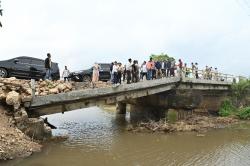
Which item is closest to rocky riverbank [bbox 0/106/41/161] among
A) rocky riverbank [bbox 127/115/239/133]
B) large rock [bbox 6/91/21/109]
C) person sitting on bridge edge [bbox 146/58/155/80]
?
large rock [bbox 6/91/21/109]

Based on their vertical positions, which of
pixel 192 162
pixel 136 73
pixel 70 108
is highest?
pixel 136 73

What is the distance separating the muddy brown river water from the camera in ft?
51.0

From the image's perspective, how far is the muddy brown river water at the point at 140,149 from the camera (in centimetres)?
1555

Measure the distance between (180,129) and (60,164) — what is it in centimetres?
1133

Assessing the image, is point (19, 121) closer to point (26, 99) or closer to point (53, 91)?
point (26, 99)

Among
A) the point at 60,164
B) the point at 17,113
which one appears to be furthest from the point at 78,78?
the point at 60,164

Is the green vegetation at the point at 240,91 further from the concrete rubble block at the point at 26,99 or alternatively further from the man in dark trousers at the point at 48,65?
the concrete rubble block at the point at 26,99

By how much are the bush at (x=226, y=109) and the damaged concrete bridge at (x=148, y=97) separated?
486 mm

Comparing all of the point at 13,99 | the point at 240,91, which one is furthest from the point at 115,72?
the point at 240,91

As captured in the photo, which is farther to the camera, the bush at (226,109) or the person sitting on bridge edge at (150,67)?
the bush at (226,109)

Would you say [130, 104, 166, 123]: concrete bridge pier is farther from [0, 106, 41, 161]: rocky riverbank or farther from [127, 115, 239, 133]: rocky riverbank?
[0, 106, 41, 161]: rocky riverbank

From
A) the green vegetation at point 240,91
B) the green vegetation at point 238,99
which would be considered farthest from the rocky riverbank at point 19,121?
the green vegetation at point 240,91

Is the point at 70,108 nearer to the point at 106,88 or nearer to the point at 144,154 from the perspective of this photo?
the point at 106,88

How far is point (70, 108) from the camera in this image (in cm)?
1934
